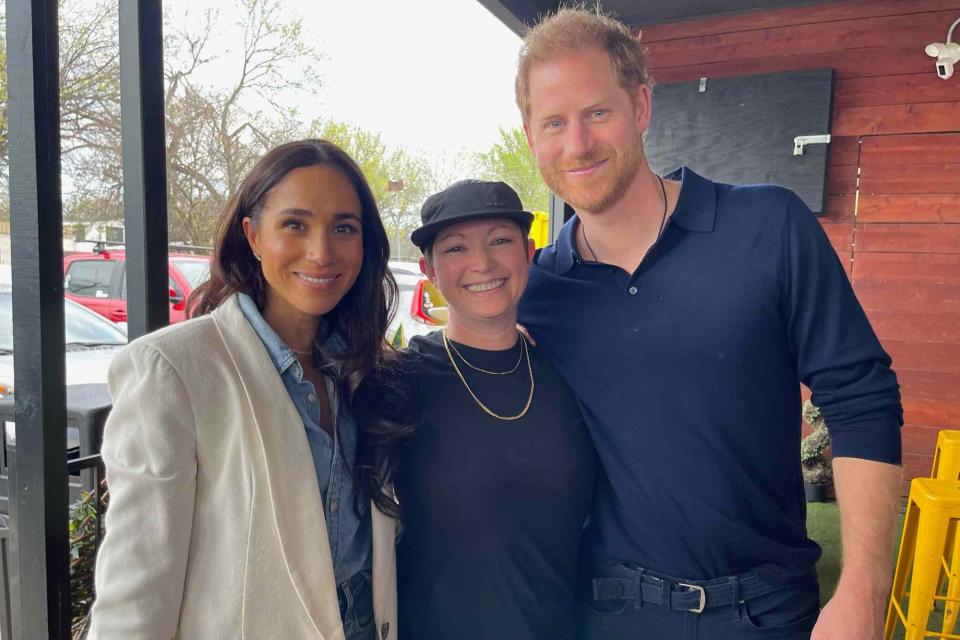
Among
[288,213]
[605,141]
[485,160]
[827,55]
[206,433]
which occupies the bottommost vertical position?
[206,433]

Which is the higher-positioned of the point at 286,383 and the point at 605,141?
the point at 605,141

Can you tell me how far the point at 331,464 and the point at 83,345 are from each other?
3752mm

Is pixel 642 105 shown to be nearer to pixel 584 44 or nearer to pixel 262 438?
pixel 584 44

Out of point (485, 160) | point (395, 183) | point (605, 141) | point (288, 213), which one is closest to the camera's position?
point (288, 213)

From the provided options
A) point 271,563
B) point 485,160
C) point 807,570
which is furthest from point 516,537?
point 485,160

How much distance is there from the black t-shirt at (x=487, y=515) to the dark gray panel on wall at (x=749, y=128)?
3.54 meters

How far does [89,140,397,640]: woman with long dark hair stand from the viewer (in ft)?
3.15

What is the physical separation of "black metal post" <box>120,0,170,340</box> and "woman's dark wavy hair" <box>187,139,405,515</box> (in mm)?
311

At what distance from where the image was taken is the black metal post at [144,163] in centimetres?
145

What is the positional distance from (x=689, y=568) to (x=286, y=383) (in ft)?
2.71

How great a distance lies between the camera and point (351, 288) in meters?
1.42

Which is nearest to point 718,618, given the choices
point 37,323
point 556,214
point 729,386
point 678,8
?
point 729,386

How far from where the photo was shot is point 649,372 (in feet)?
4.48

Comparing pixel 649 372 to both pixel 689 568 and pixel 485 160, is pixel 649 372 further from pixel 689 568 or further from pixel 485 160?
pixel 485 160
